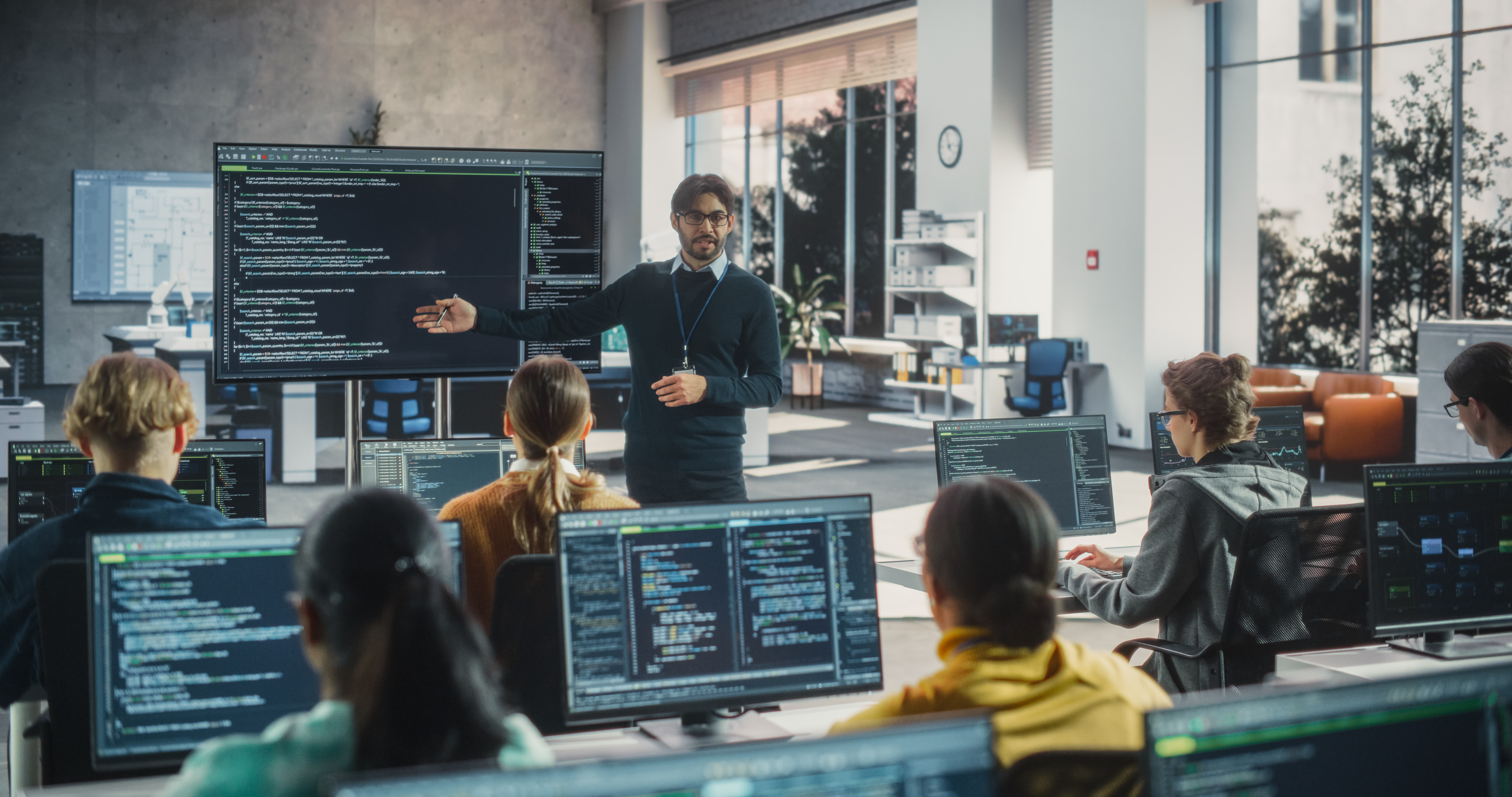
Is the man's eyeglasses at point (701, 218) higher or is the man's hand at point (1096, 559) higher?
the man's eyeglasses at point (701, 218)

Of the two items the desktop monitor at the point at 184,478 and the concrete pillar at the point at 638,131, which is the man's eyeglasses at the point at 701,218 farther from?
the concrete pillar at the point at 638,131

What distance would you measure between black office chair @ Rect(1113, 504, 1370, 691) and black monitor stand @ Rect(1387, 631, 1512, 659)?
8 cm

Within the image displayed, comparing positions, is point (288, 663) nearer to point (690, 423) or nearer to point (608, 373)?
point (690, 423)

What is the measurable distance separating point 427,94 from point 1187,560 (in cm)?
Result: 1370

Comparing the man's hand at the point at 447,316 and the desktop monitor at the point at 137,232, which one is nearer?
the man's hand at the point at 447,316

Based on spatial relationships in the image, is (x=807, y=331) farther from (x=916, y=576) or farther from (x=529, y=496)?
(x=529, y=496)

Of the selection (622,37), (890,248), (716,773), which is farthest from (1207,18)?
(716,773)

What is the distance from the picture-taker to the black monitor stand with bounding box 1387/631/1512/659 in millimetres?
2422

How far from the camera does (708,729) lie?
1.88 metres

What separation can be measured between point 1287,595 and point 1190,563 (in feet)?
0.64

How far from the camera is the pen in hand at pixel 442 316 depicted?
127 inches

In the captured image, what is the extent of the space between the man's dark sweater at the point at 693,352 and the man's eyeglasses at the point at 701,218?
0.14m

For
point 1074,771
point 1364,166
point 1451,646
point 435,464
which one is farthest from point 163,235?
point 1074,771

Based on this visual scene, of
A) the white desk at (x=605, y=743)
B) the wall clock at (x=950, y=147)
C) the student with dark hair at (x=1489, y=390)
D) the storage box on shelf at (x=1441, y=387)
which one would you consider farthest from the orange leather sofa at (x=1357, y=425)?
the white desk at (x=605, y=743)
